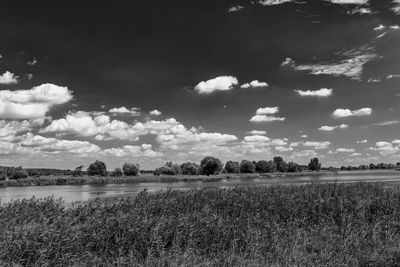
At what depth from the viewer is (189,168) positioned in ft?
458

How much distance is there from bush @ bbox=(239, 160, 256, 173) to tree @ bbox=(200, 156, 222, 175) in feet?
97.0

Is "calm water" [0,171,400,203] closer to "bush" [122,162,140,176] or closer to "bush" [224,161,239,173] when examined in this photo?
"bush" [122,162,140,176]

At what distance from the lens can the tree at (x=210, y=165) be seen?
12694 centimetres

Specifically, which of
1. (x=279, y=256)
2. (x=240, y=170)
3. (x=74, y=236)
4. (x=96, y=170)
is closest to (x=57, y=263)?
(x=74, y=236)

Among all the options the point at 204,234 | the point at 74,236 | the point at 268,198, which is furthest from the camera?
the point at 268,198

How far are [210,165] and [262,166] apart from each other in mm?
43717

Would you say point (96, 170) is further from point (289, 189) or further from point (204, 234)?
point (204, 234)

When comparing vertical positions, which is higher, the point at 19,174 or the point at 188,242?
the point at 19,174

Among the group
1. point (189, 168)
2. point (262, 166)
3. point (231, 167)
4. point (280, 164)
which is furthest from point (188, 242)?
point (280, 164)

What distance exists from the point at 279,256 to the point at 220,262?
1.53 m

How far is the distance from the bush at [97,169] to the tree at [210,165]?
34.8 meters

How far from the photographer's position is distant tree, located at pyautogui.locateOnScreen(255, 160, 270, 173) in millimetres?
163000

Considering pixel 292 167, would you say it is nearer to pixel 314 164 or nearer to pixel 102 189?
pixel 314 164

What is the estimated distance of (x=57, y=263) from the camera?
8.64 meters
